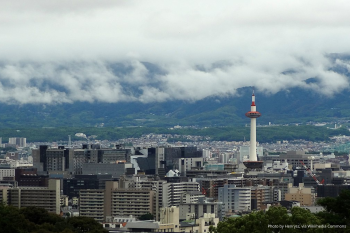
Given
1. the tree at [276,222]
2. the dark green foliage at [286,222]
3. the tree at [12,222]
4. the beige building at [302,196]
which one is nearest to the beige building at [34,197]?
the beige building at [302,196]

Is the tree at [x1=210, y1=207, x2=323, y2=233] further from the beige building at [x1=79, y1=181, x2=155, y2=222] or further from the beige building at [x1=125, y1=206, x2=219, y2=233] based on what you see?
the beige building at [x1=79, y1=181, x2=155, y2=222]

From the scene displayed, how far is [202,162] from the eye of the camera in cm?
12838

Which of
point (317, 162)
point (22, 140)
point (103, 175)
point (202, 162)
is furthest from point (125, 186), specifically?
point (22, 140)

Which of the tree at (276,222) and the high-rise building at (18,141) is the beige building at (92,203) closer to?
the tree at (276,222)

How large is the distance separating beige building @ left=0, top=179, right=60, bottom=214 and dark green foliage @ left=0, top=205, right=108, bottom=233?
2830 cm

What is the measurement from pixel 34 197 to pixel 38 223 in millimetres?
31117

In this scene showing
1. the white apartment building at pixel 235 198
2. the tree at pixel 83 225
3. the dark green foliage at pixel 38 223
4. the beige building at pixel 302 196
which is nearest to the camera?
the dark green foliage at pixel 38 223

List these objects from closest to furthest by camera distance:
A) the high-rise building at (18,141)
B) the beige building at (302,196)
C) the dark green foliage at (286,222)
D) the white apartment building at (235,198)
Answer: the dark green foliage at (286,222) → the white apartment building at (235,198) → the beige building at (302,196) → the high-rise building at (18,141)

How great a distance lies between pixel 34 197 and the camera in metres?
77.2

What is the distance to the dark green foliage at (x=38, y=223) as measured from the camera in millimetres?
39062

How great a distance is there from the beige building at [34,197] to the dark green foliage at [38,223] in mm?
28298

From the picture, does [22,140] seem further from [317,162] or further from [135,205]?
[135,205]

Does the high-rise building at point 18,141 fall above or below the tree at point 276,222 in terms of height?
above

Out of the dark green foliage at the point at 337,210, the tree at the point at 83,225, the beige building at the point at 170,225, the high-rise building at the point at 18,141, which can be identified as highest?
the high-rise building at the point at 18,141
